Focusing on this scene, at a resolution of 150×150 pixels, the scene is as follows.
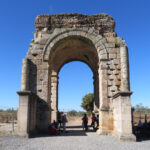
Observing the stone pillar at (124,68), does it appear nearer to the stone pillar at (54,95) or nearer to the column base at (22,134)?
the column base at (22,134)

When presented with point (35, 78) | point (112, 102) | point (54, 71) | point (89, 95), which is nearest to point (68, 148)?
point (112, 102)

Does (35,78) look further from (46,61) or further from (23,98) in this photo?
(23,98)

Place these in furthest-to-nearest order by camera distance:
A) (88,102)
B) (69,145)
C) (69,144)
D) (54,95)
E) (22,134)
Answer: (88,102), (54,95), (22,134), (69,144), (69,145)

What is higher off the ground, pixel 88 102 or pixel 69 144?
pixel 88 102

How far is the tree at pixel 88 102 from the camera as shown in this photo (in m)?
30.5

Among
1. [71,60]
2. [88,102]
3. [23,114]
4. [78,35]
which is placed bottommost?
[23,114]

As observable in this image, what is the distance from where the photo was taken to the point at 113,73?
32.8 feet

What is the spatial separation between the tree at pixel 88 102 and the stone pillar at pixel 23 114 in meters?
22.6

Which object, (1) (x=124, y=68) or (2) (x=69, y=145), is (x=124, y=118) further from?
(1) (x=124, y=68)

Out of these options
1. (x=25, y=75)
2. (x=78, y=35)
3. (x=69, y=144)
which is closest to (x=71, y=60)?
(x=78, y=35)

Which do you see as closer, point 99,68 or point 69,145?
point 69,145

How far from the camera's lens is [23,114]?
8.40 metres

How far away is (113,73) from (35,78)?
420cm

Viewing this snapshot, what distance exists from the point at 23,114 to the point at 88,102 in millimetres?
22812
